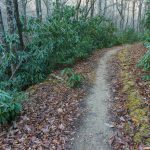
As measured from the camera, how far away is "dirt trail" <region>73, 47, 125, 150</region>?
571cm

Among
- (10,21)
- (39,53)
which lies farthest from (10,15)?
(39,53)

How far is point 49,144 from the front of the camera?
5820mm

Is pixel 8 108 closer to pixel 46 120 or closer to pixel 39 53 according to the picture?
pixel 46 120

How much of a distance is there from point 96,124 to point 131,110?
103 cm

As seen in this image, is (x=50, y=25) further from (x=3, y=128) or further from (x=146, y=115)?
(x=146, y=115)

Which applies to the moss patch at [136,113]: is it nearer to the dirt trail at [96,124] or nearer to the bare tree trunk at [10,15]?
the dirt trail at [96,124]

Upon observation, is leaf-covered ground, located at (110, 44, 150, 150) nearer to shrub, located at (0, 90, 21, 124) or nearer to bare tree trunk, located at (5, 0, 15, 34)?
shrub, located at (0, 90, 21, 124)

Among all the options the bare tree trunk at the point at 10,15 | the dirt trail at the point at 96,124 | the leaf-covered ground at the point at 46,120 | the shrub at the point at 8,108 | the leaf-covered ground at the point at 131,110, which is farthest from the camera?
the bare tree trunk at the point at 10,15

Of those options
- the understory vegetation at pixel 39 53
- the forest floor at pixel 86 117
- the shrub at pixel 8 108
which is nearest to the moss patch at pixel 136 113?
the forest floor at pixel 86 117

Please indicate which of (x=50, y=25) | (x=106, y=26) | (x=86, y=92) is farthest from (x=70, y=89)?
(x=106, y=26)

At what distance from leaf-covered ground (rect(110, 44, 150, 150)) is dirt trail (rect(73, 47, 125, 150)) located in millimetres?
225

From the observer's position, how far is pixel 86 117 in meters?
6.83

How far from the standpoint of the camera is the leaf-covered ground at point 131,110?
18.3ft

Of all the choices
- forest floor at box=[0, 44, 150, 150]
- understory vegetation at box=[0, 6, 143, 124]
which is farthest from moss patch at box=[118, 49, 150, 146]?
understory vegetation at box=[0, 6, 143, 124]
